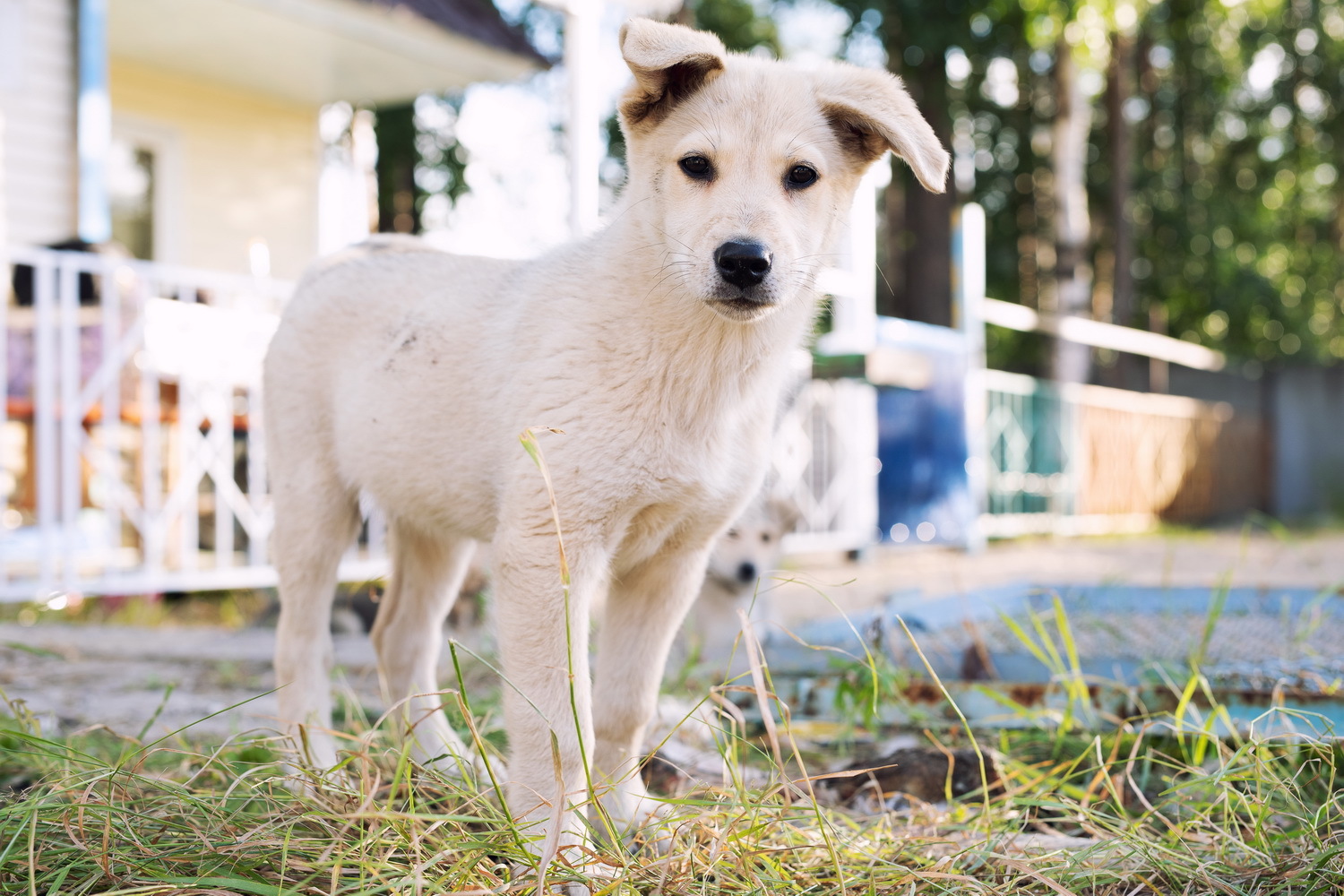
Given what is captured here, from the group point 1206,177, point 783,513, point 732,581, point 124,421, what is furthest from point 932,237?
point 1206,177

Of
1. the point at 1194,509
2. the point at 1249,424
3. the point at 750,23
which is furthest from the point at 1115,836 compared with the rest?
the point at 750,23

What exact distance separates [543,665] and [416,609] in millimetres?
1093

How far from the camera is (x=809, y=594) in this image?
289 inches

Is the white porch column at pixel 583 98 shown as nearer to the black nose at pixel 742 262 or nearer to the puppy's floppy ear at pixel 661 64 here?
the puppy's floppy ear at pixel 661 64

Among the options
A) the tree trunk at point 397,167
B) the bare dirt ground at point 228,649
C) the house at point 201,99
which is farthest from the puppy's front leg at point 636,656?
the tree trunk at point 397,167

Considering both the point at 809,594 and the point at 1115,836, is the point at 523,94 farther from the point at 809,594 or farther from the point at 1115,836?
the point at 1115,836

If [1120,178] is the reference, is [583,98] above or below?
below

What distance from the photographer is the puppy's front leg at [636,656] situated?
8.63 ft

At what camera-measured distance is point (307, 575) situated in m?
3.06

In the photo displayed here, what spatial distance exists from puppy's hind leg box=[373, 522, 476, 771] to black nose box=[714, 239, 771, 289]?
132 cm

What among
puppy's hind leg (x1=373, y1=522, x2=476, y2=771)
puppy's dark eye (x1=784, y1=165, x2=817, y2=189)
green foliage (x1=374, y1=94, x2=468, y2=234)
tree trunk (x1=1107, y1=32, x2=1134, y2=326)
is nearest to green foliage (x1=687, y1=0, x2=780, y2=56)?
green foliage (x1=374, y1=94, x2=468, y2=234)

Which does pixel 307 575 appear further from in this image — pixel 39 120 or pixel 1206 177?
pixel 1206 177

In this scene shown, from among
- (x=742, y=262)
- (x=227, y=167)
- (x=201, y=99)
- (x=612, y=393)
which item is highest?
(x=201, y=99)

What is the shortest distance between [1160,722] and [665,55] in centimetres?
186
